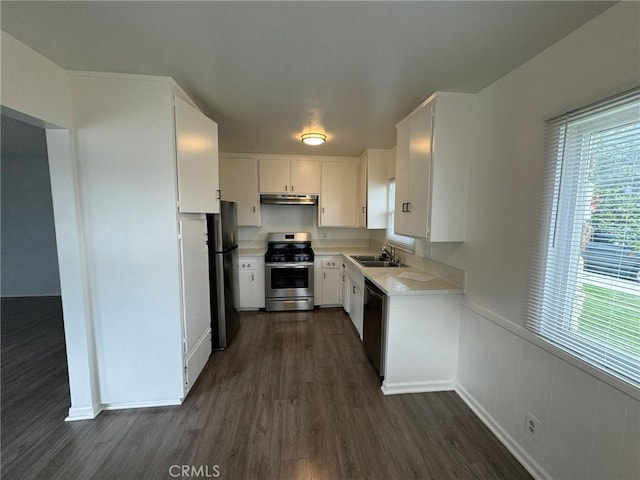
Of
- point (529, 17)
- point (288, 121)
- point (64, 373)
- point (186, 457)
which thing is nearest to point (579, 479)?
point (186, 457)

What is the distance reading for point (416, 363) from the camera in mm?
2139

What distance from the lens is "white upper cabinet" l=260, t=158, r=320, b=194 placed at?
391 centimetres

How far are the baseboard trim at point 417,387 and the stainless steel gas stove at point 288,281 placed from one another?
6.36ft

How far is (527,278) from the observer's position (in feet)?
4.93

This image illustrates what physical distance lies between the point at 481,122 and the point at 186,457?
301 centimetres

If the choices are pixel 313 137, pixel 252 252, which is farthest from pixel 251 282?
pixel 313 137

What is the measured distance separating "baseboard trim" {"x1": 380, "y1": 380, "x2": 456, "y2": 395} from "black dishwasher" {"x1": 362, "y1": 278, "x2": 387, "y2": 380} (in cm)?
12

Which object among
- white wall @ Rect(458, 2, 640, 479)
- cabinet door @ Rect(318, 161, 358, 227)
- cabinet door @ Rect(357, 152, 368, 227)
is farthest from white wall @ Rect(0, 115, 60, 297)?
white wall @ Rect(458, 2, 640, 479)

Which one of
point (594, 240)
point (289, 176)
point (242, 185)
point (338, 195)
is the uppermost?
point (289, 176)

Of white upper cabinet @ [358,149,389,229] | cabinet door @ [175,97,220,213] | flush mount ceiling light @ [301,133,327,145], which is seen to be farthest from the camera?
white upper cabinet @ [358,149,389,229]

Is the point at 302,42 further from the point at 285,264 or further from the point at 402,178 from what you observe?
the point at 285,264

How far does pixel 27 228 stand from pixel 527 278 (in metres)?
7.03

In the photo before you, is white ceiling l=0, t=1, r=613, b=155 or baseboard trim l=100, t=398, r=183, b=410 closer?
white ceiling l=0, t=1, r=613, b=155

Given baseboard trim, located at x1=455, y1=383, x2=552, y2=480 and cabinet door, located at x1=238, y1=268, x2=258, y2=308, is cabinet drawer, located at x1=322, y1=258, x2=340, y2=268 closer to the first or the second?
cabinet door, located at x1=238, y1=268, x2=258, y2=308
